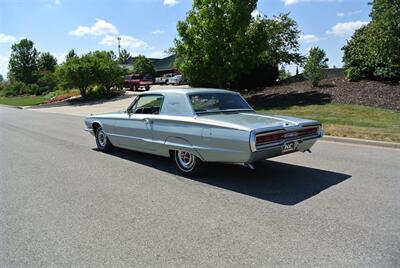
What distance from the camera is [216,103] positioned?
6887 mm

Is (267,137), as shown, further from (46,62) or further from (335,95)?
(46,62)

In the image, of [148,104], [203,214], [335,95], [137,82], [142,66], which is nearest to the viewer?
[203,214]

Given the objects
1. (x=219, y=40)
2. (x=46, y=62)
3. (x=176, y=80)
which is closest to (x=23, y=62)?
(x=46, y=62)

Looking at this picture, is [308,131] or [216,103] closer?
[308,131]

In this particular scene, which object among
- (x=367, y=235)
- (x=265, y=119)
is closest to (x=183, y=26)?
(x=265, y=119)

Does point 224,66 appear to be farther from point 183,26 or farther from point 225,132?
point 225,132

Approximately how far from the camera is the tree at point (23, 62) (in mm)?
79750

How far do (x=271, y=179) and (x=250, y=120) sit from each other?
1.04 m

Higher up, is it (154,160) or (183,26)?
(183,26)

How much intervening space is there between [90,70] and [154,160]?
95.8 feet

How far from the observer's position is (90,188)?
235 inches

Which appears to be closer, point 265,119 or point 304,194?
point 304,194

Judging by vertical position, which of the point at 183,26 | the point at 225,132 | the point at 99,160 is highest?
the point at 183,26

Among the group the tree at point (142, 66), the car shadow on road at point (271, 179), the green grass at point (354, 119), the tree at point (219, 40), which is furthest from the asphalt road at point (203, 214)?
the tree at point (142, 66)
